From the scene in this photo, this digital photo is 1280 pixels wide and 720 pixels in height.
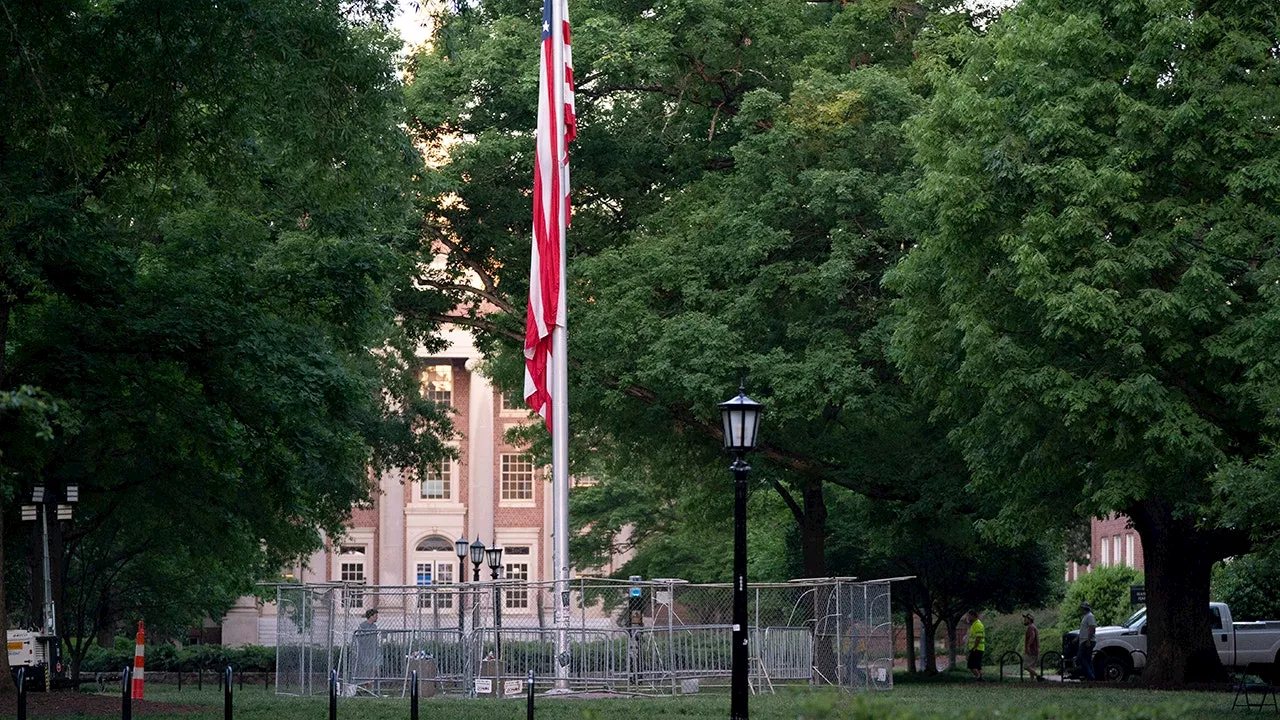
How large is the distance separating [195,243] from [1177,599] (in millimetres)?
18761

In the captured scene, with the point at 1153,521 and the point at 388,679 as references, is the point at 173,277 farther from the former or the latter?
the point at 1153,521

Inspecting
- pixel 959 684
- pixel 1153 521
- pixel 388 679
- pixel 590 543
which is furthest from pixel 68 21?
pixel 590 543

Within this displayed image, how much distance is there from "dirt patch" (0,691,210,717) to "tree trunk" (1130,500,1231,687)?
1745 cm

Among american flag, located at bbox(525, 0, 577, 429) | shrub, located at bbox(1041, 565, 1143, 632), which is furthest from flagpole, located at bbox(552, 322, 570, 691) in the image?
shrub, located at bbox(1041, 565, 1143, 632)

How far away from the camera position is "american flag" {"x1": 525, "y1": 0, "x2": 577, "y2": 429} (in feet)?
100

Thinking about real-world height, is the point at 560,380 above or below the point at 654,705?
above

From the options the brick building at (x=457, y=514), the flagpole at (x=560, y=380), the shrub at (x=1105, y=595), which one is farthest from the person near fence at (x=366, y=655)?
the brick building at (x=457, y=514)

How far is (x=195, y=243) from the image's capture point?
1038 inches

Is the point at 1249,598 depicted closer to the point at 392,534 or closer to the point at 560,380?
the point at 560,380

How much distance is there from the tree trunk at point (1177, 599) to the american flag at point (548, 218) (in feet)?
36.8

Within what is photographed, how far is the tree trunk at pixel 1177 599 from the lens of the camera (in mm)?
31547

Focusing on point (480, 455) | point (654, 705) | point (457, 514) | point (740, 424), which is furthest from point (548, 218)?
point (457, 514)

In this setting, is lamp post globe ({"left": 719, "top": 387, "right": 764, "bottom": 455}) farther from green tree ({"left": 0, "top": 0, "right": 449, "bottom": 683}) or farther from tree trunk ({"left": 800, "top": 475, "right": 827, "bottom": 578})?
tree trunk ({"left": 800, "top": 475, "right": 827, "bottom": 578})

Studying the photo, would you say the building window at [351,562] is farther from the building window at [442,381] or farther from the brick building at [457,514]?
the building window at [442,381]
